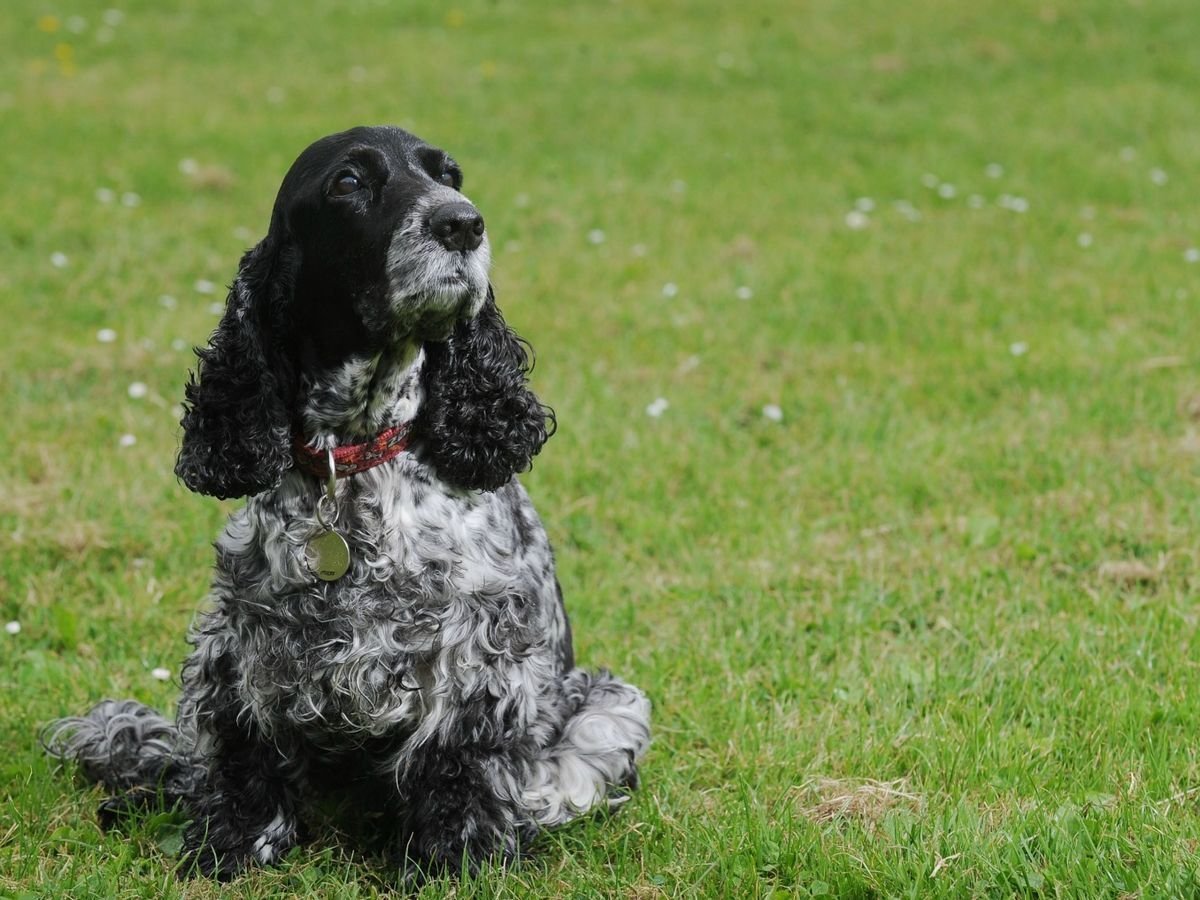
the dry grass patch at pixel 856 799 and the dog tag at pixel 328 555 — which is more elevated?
the dog tag at pixel 328 555

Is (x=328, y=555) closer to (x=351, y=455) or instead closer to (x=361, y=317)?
(x=351, y=455)

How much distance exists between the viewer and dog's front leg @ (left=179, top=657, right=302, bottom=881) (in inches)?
144

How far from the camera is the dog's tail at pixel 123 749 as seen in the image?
3980mm

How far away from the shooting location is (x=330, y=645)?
345cm

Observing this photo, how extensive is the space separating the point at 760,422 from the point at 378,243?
3.80 metres

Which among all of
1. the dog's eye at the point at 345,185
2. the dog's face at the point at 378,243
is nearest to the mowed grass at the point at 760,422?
the dog's face at the point at 378,243

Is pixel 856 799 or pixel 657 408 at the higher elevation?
pixel 856 799

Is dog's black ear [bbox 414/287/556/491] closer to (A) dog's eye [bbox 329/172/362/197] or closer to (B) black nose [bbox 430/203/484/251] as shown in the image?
(B) black nose [bbox 430/203/484/251]

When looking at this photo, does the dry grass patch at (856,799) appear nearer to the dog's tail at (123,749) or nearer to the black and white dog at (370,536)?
the black and white dog at (370,536)

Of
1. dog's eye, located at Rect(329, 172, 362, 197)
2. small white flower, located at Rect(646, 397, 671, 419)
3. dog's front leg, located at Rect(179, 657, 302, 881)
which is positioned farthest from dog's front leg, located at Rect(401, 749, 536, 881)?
small white flower, located at Rect(646, 397, 671, 419)

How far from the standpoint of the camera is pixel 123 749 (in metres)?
4.02

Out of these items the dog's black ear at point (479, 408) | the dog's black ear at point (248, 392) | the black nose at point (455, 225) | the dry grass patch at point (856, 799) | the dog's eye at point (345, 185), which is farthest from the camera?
the dry grass patch at point (856, 799)

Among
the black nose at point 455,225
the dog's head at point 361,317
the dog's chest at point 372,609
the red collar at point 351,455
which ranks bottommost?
the dog's chest at point 372,609

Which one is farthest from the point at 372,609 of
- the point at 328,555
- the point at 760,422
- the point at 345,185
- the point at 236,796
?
the point at 760,422
